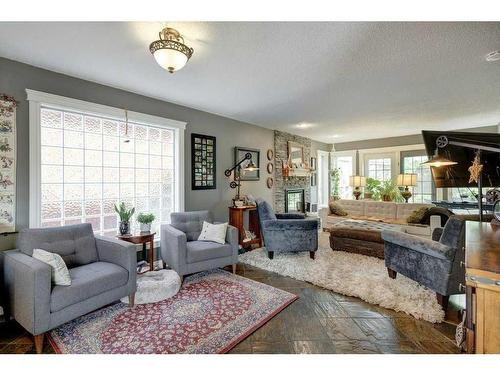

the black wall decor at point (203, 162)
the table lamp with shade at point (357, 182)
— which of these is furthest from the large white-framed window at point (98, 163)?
the table lamp with shade at point (357, 182)

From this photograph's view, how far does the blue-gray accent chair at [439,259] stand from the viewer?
2.22 m

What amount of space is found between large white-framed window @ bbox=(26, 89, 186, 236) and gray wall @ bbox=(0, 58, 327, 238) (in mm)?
80

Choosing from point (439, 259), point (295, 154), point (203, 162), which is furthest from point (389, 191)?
point (203, 162)

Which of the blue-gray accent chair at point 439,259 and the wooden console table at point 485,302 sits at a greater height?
Answer: the wooden console table at point 485,302

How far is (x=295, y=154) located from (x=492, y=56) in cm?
411

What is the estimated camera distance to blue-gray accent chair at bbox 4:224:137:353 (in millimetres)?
1756

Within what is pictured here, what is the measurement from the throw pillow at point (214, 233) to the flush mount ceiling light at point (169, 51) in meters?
2.03

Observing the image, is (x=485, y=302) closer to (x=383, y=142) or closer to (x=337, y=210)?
(x=337, y=210)

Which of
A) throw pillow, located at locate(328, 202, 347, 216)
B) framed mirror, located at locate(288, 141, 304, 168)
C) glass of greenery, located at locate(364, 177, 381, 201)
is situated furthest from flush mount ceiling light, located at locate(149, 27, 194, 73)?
glass of greenery, located at locate(364, 177, 381, 201)

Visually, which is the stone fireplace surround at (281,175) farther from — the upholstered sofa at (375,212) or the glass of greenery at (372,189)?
the glass of greenery at (372,189)

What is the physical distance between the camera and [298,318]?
7.28 ft

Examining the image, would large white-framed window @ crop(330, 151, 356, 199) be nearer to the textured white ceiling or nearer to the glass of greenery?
the glass of greenery

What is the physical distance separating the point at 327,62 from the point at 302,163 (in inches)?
158
